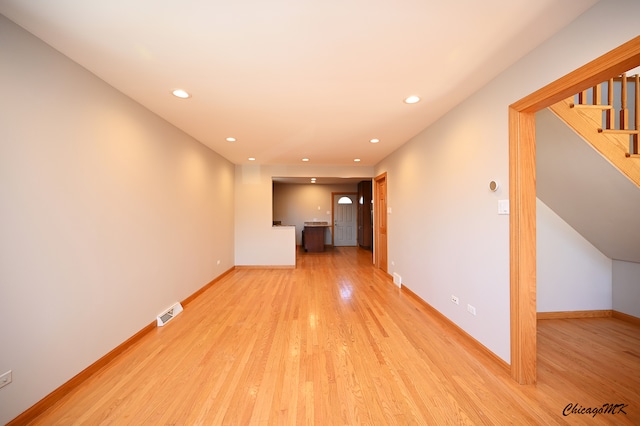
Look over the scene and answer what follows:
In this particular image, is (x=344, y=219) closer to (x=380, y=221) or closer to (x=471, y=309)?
(x=380, y=221)

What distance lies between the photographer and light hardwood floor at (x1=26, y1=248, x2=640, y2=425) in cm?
161

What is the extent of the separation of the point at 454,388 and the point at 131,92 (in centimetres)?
393

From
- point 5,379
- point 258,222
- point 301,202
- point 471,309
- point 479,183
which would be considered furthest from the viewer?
point 301,202

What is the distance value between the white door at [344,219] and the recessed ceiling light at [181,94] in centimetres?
→ 728

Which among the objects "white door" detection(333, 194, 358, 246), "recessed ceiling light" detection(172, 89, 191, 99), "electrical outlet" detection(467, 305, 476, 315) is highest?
"recessed ceiling light" detection(172, 89, 191, 99)

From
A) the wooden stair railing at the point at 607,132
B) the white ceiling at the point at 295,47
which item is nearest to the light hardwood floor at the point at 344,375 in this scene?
the wooden stair railing at the point at 607,132

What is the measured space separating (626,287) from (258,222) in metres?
6.13

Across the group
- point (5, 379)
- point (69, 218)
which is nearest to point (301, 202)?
point (69, 218)

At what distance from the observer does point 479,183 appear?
2.38m

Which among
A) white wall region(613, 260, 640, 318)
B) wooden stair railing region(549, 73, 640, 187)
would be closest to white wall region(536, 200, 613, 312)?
white wall region(613, 260, 640, 318)

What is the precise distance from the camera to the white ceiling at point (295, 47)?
1.44 m

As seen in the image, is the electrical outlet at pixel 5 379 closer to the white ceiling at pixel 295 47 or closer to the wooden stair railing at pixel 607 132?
the white ceiling at pixel 295 47

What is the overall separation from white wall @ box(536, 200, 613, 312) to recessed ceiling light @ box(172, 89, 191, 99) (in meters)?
4.31

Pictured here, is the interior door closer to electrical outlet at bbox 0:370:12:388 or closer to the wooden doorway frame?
the wooden doorway frame
